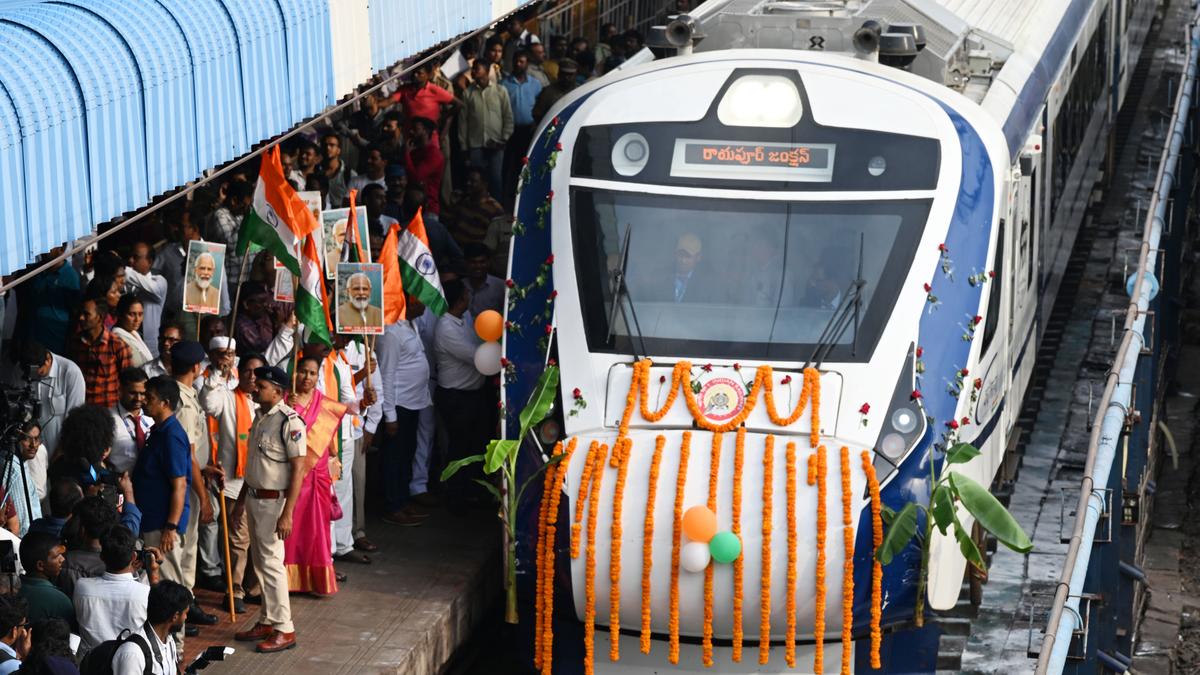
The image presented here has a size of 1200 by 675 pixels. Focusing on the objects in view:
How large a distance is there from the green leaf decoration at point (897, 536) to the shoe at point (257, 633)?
10.2 feet

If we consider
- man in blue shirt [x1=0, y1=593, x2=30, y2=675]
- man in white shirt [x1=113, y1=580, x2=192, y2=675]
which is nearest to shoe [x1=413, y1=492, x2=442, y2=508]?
man in white shirt [x1=113, y1=580, x2=192, y2=675]

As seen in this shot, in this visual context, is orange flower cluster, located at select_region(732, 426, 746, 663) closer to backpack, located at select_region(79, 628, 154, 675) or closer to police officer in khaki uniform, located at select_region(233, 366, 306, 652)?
police officer in khaki uniform, located at select_region(233, 366, 306, 652)

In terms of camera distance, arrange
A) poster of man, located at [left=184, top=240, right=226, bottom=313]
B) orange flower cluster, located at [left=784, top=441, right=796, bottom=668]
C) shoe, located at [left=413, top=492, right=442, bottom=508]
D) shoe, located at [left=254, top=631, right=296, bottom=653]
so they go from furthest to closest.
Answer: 1. shoe, located at [left=413, top=492, right=442, bottom=508]
2. poster of man, located at [left=184, top=240, right=226, bottom=313]
3. shoe, located at [left=254, top=631, right=296, bottom=653]
4. orange flower cluster, located at [left=784, top=441, right=796, bottom=668]

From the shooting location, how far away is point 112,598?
30.5ft

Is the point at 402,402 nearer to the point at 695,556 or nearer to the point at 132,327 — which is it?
the point at 132,327

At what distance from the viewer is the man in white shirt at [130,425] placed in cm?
1109

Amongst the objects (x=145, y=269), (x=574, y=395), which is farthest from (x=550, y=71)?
(x=574, y=395)

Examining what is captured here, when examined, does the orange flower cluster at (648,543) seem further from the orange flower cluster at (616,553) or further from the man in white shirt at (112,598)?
the man in white shirt at (112,598)

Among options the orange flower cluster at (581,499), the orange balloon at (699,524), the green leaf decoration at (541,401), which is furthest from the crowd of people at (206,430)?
the orange balloon at (699,524)

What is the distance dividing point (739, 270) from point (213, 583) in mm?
3332

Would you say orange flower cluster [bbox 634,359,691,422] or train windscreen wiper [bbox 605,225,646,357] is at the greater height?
train windscreen wiper [bbox 605,225,646,357]

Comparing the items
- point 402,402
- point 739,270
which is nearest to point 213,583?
point 402,402

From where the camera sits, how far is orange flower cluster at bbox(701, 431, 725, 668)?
10508 mm

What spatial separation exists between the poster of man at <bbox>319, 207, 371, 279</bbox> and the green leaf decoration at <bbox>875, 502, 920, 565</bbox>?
12.8 ft
